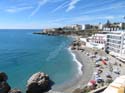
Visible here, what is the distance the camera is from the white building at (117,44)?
209ft

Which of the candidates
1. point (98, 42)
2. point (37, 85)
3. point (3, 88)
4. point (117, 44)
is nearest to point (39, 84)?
point (37, 85)

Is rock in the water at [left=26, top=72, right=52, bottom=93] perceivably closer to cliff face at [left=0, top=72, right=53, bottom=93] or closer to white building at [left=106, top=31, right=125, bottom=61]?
cliff face at [left=0, top=72, right=53, bottom=93]

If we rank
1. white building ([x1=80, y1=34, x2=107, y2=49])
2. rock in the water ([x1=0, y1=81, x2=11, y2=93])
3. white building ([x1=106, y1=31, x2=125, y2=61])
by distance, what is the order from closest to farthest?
rock in the water ([x1=0, y1=81, x2=11, y2=93])
white building ([x1=106, y1=31, x2=125, y2=61])
white building ([x1=80, y1=34, x2=107, y2=49])

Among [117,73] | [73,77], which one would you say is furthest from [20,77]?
[117,73]

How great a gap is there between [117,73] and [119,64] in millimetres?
10152

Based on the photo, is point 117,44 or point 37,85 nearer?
point 37,85

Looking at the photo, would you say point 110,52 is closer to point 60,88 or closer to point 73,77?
point 73,77

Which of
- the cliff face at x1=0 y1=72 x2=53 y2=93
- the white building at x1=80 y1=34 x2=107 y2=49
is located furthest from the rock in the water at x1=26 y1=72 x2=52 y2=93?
the white building at x1=80 y1=34 x2=107 y2=49

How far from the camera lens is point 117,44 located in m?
67.6

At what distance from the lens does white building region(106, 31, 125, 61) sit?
6375 centimetres

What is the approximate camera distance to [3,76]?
13.4 metres

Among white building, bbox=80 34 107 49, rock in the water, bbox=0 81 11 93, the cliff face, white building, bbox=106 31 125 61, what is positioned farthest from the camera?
white building, bbox=80 34 107 49

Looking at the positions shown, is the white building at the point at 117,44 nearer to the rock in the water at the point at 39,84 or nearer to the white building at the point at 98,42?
the white building at the point at 98,42

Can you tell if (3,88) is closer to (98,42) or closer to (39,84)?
(39,84)
